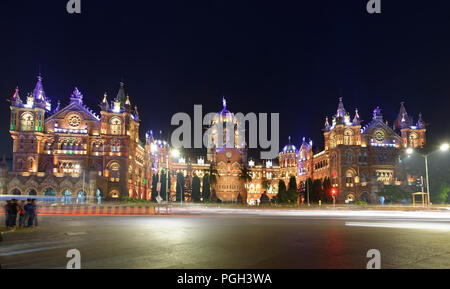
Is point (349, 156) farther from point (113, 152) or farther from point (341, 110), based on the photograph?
point (113, 152)

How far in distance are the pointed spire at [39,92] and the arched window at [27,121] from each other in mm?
4147

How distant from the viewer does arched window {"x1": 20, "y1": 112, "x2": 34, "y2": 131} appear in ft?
257

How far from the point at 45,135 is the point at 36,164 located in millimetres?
7133

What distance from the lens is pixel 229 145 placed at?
407 feet

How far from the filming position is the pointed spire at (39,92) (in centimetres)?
8020

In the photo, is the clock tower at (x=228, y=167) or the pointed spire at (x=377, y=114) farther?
the clock tower at (x=228, y=167)

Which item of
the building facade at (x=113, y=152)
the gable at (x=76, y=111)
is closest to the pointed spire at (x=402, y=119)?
the building facade at (x=113, y=152)

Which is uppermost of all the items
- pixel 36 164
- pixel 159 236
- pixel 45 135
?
pixel 45 135
